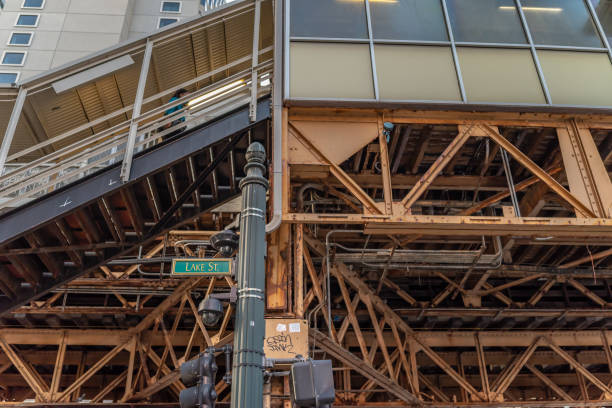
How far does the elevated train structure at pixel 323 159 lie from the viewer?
865cm

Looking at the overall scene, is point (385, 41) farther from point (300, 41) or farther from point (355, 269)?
point (355, 269)

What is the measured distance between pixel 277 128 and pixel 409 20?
4.15m

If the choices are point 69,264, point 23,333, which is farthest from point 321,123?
point 23,333

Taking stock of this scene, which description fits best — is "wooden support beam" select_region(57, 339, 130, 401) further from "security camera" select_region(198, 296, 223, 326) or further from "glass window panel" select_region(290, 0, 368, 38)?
"security camera" select_region(198, 296, 223, 326)

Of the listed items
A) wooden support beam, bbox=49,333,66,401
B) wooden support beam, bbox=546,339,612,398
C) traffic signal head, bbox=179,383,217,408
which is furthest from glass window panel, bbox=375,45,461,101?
wooden support beam, bbox=49,333,66,401

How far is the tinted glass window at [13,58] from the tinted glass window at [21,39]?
0.64 m

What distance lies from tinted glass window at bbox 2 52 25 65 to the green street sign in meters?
24.0

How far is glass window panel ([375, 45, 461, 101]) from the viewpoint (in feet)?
31.4

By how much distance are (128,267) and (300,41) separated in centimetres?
754

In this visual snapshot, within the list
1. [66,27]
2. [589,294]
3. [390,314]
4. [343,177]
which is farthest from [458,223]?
[66,27]

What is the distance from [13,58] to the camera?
24.5m

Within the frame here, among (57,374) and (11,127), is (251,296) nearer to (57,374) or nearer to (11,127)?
(11,127)

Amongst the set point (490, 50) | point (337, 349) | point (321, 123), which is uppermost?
point (490, 50)

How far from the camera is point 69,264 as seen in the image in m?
9.70
